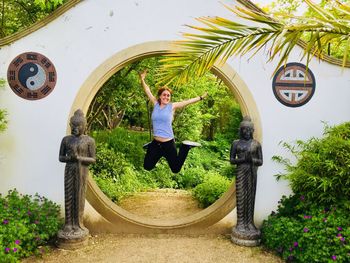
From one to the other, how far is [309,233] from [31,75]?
442cm

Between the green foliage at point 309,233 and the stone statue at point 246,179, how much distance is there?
0.25 m

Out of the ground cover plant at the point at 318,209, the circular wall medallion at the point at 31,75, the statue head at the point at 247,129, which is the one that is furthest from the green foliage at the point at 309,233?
the circular wall medallion at the point at 31,75

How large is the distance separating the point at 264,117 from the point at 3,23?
589 centimetres

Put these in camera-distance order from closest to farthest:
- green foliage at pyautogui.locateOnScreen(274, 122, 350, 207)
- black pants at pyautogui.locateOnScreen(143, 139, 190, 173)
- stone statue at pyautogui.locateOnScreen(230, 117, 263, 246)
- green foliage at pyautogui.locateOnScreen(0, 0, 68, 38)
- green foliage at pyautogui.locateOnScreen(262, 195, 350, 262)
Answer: green foliage at pyautogui.locateOnScreen(262, 195, 350, 262) < green foliage at pyautogui.locateOnScreen(274, 122, 350, 207) < stone statue at pyautogui.locateOnScreen(230, 117, 263, 246) < black pants at pyautogui.locateOnScreen(143, 139, 190, 173) < green foliage at pyautogui.locateOnScreen(0, 0, 68, 38)

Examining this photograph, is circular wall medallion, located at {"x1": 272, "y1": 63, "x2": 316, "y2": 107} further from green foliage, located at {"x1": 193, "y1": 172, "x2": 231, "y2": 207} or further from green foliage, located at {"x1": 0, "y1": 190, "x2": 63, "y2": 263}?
green foliage, located at {"x1": 0, "y1": 190, "x2": 63, "y2": 263}

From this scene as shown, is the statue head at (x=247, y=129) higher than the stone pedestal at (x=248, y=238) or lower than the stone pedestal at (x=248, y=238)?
higher

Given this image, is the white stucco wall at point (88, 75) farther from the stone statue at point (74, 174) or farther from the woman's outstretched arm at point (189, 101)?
the woman's outstretched arm at point (189, 101)

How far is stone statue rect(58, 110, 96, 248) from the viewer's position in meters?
4.98

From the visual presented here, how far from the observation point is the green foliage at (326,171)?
4535 millimetres

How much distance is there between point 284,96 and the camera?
18.0ft

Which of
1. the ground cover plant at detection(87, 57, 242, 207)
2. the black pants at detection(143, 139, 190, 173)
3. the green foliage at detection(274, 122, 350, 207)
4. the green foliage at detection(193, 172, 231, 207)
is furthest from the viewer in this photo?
the ground cover plant at detection(87, 57, 242, 207)

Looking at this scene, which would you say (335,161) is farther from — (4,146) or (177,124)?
(177,124)

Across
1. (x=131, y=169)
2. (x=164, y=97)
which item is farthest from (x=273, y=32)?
(x=131, y=169)

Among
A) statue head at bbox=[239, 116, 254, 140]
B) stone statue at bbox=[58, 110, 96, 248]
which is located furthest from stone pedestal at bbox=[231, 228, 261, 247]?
stone statue at bbox=[58, 110, 96, 248]
